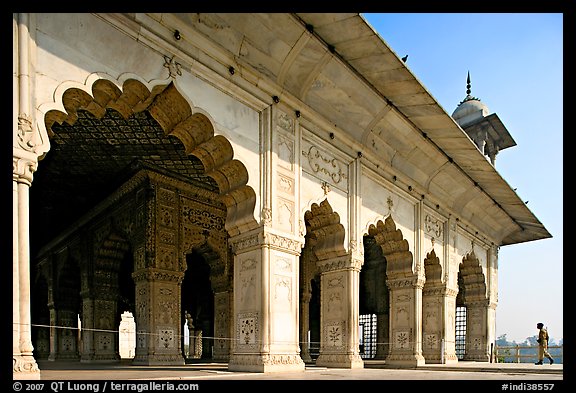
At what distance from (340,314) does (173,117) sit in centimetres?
493

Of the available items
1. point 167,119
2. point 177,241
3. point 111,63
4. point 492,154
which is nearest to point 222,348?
point 177,241

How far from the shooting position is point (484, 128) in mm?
22312

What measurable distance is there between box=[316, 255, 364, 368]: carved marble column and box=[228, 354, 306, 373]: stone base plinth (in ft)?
5.95

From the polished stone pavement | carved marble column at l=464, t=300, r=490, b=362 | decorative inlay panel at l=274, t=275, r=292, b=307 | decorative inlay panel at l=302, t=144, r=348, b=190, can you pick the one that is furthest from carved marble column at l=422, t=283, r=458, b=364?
decorative inlay panel at l=274, t=275, r=292, b=307

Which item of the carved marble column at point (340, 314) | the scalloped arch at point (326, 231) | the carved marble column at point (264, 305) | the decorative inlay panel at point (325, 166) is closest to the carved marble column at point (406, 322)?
the carved marble column at point (340, 314)

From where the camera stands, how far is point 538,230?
19.6 m

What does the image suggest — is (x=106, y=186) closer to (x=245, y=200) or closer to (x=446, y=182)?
(x=245, y=200)

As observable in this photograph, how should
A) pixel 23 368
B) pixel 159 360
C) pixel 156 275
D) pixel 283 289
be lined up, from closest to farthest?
pixel 23 368
pixel 283 289
pixel 159 360
pixel 156 275

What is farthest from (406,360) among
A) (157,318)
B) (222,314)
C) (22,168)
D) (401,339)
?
(22,168)

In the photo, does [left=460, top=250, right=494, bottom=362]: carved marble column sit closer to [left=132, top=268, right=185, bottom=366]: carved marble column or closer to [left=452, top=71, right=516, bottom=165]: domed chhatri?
[left=452, top=71, right=516, bottom=165]: domed chhatri

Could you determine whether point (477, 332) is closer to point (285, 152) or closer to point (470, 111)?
point (470, 111)

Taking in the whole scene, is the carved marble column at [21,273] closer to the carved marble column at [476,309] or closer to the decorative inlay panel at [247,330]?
the decorative inlay panel at [247,330]
